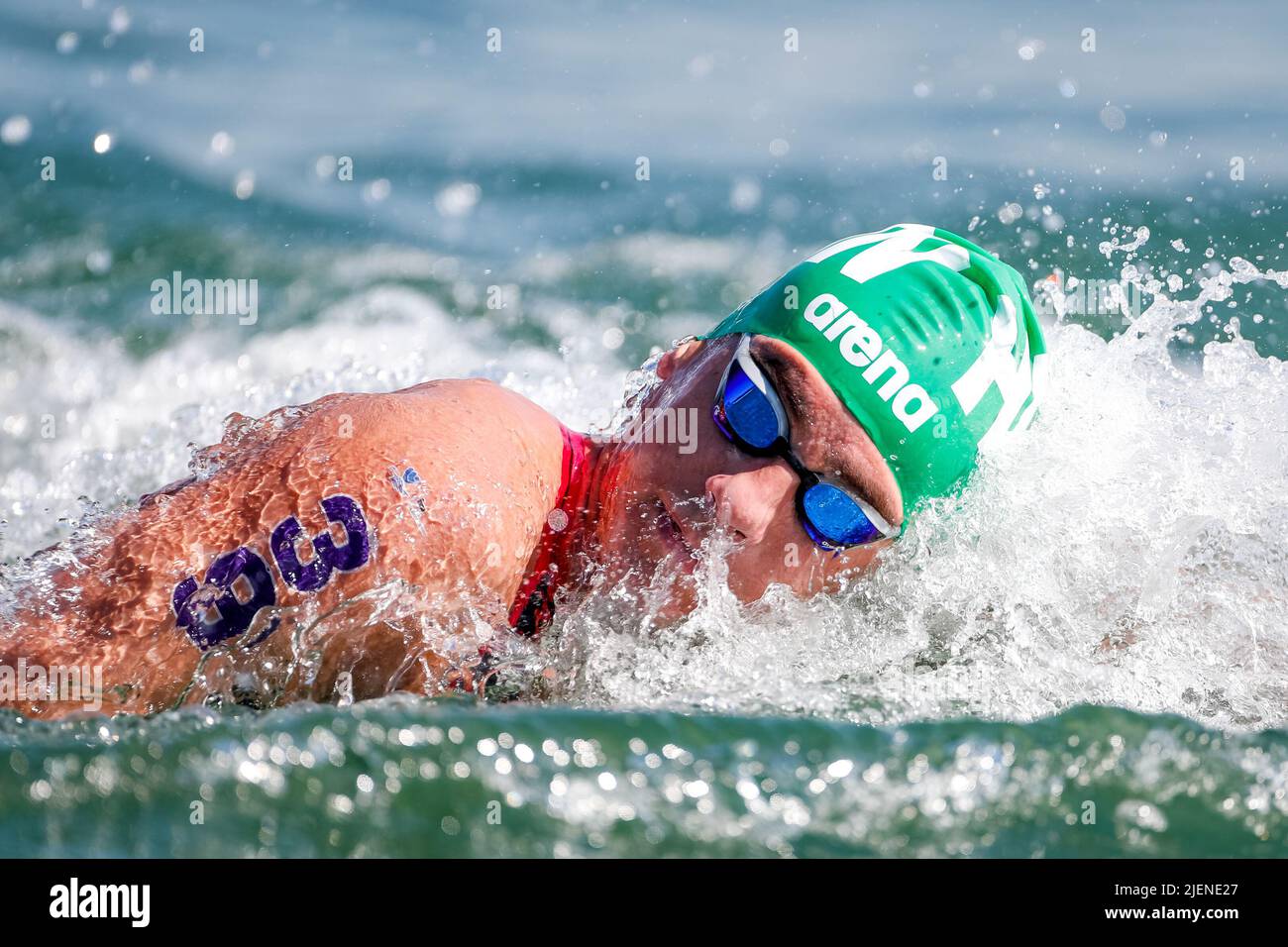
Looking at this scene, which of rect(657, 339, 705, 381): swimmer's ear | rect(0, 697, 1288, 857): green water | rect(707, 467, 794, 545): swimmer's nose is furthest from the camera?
rect(657, 339, 705, 381): swimmer's ear

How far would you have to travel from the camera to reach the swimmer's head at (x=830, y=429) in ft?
9.58

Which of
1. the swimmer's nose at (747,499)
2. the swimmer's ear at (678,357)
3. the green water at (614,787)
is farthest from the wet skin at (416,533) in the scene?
the green water at (614,787)

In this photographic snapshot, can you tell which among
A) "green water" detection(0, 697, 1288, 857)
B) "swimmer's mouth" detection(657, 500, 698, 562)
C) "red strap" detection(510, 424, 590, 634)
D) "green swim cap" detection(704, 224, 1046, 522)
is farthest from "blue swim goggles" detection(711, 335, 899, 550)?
"green water" detection(0, 697, 1288, 857)

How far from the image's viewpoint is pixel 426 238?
22.3ft

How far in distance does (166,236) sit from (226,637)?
444 cm

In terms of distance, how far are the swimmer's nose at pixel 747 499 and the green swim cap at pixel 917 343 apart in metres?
0.27

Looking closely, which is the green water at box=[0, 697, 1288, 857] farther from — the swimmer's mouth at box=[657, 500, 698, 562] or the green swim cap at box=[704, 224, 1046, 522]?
the green swim cap at box=[704, 224, 1046, 522]

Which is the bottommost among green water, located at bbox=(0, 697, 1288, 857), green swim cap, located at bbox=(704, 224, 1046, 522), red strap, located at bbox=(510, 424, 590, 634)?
green water, located at bbox=(0, 697, 1288, 857)

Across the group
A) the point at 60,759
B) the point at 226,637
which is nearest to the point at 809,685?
the point at 226,637

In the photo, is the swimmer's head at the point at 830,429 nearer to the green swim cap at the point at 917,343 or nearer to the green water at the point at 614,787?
the green swim cap at the point at 917,343

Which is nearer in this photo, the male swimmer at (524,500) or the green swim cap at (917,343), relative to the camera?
the male swimmer at (524,500)

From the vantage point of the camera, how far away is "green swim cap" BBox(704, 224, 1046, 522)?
2945mm
